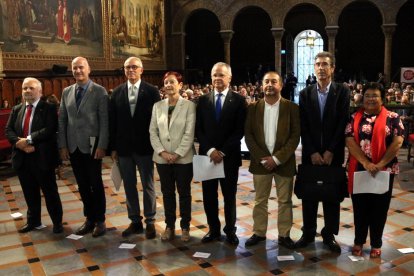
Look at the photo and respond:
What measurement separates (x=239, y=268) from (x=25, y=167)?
2.64m

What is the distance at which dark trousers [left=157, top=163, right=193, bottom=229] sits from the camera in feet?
14.3

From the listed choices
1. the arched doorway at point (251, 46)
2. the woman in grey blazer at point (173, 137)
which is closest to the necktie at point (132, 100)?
the woman in grey blazer at point (173, 137)

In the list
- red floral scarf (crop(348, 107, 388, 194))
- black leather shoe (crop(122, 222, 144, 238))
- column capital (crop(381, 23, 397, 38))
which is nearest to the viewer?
red floral scarf (crop(348, 107, 388, 194))

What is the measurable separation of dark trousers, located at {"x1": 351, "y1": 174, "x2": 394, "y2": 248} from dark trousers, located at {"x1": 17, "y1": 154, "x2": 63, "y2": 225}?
318 centimetres

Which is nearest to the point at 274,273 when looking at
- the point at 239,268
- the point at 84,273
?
the point at 239,268

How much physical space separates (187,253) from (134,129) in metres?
1.34

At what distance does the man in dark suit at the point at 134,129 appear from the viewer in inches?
176

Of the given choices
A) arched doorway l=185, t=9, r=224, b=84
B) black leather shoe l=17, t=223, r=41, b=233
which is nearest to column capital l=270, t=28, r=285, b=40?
arched doorway l=185, t=9, r=224, b=84

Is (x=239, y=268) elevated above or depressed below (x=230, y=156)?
below

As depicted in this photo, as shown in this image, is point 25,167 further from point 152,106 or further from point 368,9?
point 368,9

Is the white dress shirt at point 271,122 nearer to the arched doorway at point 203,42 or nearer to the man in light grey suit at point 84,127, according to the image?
the man in light grey suit at point 84,127

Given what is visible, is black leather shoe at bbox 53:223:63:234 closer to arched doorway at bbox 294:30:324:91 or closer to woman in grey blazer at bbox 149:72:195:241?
woman in grey blazer at bbox 149:72:195:241

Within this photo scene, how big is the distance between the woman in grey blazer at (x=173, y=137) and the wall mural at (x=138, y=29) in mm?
13739

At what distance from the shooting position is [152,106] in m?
4.54
